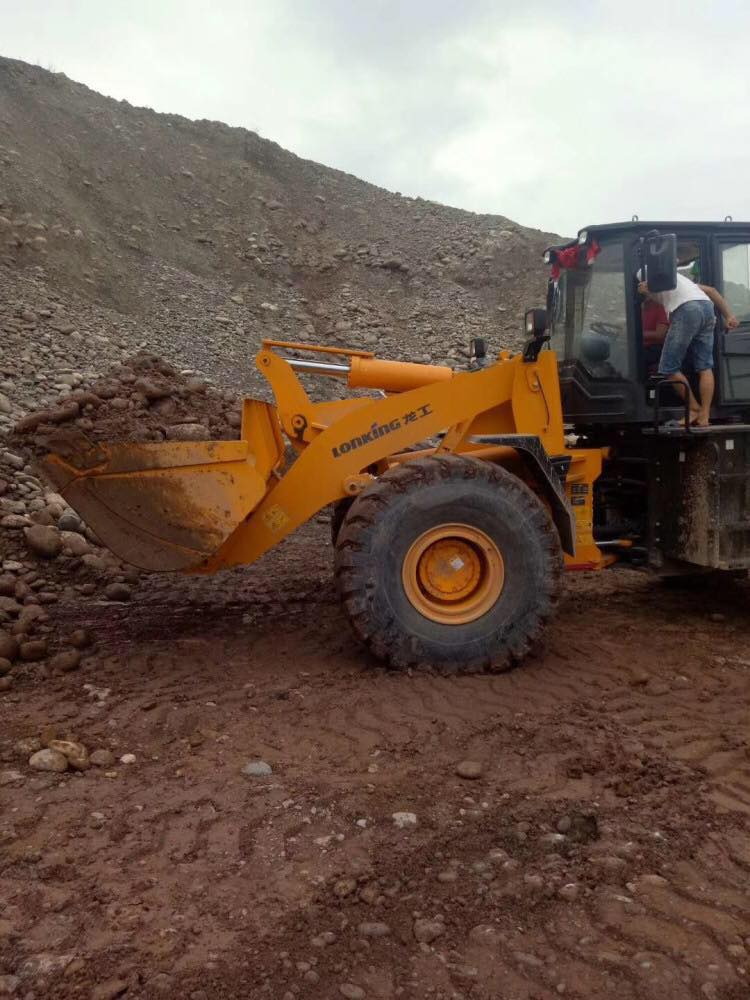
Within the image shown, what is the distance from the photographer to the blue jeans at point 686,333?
5465 mm

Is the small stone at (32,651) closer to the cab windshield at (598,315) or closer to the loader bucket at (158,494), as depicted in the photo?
the loader bucket at (158,494)

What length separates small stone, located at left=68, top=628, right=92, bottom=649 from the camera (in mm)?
5051

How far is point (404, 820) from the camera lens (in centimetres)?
319

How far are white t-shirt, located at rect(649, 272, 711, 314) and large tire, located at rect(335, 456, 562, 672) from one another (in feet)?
5.48

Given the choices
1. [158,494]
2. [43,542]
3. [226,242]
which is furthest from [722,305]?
[226,242]

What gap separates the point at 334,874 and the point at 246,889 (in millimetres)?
288

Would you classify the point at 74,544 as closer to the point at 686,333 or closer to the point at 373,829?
the point at 373,829

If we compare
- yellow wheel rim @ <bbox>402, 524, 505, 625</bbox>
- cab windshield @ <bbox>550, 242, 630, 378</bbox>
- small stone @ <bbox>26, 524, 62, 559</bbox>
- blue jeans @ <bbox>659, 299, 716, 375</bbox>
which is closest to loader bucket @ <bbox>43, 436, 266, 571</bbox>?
yellow wheel rim @ <bbox>402, 524, 505, 625</bbox>

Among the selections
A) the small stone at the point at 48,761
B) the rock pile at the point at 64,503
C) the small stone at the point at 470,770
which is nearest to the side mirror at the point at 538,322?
the small stone at the point at 470,770

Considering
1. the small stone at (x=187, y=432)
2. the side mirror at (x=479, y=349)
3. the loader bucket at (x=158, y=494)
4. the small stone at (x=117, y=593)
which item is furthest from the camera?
the small stone at (x=187, y=432)

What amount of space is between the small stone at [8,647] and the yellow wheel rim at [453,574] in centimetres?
218

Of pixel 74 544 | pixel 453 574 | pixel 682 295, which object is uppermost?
pixel 682 295

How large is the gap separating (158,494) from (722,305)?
3.80 metres

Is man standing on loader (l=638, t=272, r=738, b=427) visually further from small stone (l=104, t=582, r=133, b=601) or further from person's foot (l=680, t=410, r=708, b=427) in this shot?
small stone (l=104, t=582, r=133, b=601)
